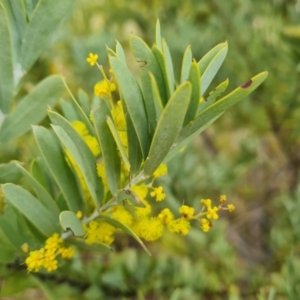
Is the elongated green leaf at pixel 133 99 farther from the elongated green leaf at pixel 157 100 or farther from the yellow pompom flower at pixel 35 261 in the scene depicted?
the yellow pompom flower at pixel 35 261

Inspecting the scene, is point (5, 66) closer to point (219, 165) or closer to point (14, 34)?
point (14, 34)

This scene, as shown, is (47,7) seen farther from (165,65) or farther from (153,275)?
(153,275)

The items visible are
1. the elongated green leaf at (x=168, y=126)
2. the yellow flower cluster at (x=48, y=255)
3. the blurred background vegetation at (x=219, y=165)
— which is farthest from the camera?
the blurred background vegetation at (x=219, y=165)

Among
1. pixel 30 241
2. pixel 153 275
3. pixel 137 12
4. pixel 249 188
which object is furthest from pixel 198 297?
pixel 137 12

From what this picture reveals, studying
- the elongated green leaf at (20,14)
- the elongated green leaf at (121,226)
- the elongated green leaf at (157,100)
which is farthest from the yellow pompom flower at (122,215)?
the elongated green leaf at (20,14)

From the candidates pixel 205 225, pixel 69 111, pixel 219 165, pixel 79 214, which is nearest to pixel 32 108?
pixel 69 111

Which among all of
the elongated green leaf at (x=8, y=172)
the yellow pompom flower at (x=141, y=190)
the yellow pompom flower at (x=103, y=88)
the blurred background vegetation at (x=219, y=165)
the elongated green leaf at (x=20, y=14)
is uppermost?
the elongated green leaf at (x=20, y=14)

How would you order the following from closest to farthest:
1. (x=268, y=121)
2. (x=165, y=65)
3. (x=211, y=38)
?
1. (x=165, y=65)
2. (x=211, y=38)
3. (x=268, y=121)
